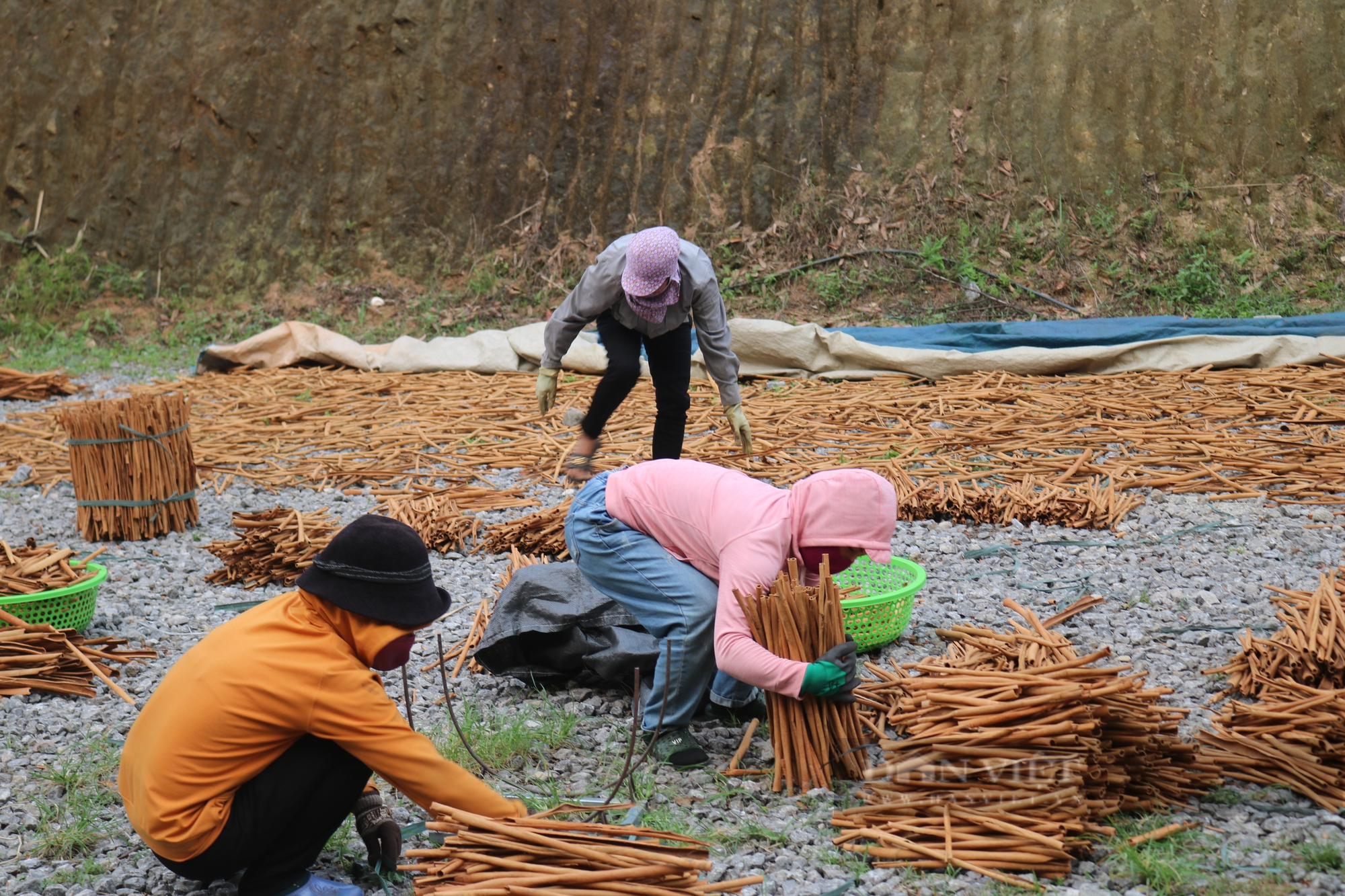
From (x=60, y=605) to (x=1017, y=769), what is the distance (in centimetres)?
301

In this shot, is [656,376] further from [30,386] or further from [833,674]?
[30,386]

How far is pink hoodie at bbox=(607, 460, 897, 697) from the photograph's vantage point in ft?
8.07

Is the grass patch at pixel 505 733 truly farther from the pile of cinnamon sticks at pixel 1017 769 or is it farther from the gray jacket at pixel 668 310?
the gray jacket at pixel 668 310

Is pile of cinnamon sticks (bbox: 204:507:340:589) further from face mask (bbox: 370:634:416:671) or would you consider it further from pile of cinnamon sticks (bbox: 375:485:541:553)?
face mask (bbox: 370:634:416:671)

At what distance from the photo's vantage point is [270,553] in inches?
173

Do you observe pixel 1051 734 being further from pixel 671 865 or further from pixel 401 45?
pixel 401 45

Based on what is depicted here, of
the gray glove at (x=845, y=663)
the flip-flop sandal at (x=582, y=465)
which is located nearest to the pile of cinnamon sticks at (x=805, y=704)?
the gray glove at (x=845, y=663)

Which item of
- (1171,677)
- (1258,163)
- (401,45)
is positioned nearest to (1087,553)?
(1171,677)

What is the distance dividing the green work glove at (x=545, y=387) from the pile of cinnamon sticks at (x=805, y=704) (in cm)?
284

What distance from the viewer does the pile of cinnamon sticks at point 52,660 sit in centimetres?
319

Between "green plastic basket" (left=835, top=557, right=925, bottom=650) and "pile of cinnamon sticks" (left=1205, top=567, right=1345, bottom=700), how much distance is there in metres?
0.87

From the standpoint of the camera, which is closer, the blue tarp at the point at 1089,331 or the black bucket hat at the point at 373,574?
the black bucket hat at the point at 373,574

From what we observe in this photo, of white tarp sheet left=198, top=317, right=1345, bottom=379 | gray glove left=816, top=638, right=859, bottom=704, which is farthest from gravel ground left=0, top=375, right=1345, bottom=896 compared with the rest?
white tarp sheet left=198, top=317, right=1345, bottom=379

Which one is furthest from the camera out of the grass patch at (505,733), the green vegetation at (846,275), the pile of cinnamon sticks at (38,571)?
the green vegetation at (846,275)
